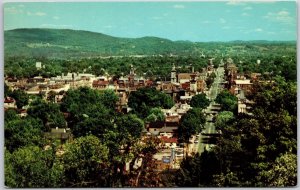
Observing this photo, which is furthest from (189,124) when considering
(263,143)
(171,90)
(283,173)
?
(283,173)

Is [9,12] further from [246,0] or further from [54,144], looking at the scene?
[246,0]

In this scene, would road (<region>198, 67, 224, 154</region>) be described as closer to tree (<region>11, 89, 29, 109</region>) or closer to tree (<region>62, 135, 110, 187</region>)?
tree (<region>62, 135, 110, 187</region>)

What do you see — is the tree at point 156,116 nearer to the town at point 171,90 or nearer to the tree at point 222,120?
the town at point 171,90

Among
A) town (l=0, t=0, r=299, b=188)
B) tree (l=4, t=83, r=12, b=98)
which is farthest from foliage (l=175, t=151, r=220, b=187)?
tree (l=4, t=83, r=12, b=98)

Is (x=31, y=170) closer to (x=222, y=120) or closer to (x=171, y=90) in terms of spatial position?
(x=171, y=90)

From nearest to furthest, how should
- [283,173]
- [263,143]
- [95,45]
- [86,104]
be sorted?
[283,173] < [263,143] < [95,45] < [86,104]
